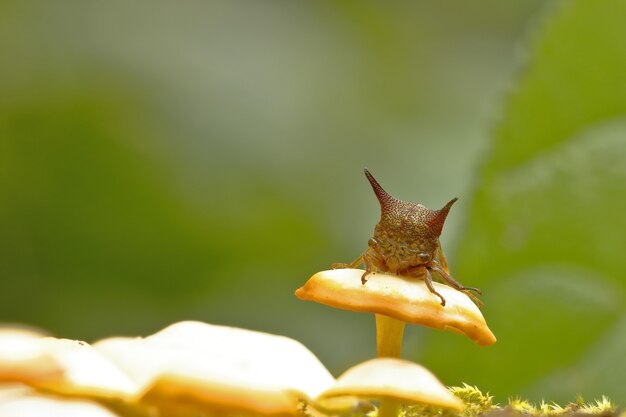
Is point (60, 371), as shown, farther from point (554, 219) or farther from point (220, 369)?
point (554, 219)

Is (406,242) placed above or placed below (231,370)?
above

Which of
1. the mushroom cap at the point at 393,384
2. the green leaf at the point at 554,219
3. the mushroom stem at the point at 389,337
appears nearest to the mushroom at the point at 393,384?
the mushroom cap at the point at 393,384

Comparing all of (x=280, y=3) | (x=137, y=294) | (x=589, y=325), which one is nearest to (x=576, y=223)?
(x=589, y=325)

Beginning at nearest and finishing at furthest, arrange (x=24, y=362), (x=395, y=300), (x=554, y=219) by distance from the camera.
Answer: (x=24, y=362) < (x=395, y=300) < (x=554, y=219)

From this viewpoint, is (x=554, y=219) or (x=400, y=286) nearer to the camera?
(x=400, y=286)

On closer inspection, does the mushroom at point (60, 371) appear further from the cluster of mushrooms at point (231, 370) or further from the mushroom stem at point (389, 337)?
the mushroom stem at point (389, 337)

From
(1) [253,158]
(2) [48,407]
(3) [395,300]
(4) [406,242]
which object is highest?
(1) [253,158]

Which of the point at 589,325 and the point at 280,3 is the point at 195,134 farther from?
the point at 589,325

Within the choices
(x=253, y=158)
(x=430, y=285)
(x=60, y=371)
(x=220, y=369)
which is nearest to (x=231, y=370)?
(x=220, y=369)
